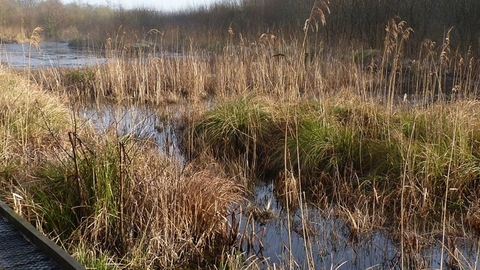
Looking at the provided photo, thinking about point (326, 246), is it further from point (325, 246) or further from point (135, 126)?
point (135, 126)

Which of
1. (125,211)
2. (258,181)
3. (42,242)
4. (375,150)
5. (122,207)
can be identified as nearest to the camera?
(42,242)

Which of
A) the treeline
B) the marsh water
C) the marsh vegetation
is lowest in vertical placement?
the marsh water

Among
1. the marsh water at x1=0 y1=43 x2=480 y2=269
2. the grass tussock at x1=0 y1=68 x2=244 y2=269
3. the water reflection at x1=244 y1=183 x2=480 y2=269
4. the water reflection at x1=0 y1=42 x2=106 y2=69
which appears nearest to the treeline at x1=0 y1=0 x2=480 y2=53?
the water reflection at x1=0 y1=42 x2=106 y2=69

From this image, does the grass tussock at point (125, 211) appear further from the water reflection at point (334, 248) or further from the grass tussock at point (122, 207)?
the water reflection at point (334, 248)

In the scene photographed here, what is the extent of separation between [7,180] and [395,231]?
10.1ft

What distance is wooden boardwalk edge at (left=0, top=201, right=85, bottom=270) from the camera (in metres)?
2.54

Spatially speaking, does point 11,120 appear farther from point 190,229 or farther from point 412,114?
point 412,114

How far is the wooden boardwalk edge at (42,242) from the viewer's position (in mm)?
2535

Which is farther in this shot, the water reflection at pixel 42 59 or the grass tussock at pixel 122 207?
the water reflection at pixel 42 59

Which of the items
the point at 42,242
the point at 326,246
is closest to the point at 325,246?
the point at 326,246

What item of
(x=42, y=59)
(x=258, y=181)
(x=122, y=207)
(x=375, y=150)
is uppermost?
(x=42, y=59)

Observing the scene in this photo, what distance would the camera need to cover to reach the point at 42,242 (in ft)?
8.98

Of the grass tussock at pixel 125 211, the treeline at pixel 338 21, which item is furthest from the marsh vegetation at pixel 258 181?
the treeline at pixel 338 21

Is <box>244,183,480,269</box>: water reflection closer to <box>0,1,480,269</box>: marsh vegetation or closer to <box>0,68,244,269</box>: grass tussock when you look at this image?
<box>0,1,480,269</box>: marsh vegetation
